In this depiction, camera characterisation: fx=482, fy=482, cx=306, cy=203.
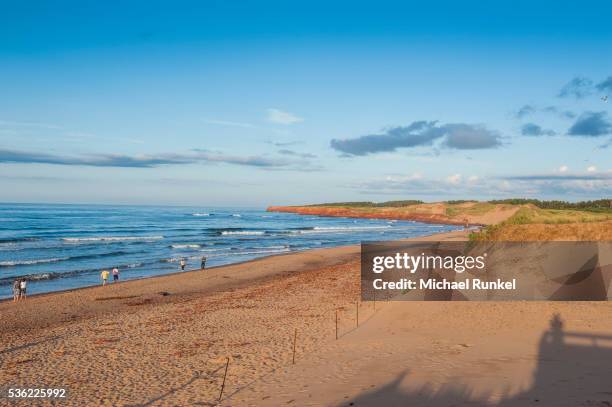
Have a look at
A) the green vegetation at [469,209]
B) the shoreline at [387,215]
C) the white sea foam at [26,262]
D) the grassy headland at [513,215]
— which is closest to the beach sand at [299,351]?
the grassy headland at [513,215]

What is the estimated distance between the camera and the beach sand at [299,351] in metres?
9.72

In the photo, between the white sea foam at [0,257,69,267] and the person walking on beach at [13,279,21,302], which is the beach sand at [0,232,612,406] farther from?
the white sea foam at [0,257,69,267]

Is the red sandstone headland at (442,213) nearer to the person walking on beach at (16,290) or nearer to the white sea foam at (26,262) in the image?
the white sea foam at (26,262)

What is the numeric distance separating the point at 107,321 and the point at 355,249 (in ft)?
110

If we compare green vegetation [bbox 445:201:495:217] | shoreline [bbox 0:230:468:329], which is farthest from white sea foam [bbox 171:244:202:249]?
green vegetation [bbox 445:201:495:217]

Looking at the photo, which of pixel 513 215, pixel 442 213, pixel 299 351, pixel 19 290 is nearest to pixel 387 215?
pixel 442 213

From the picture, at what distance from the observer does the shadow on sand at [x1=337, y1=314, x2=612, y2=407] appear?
28.6ft

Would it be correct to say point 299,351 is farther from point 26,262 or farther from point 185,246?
point 185,246

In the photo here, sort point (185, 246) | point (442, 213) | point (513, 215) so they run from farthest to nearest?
point (442, 213) < point (185, 246) < point (513, 215)

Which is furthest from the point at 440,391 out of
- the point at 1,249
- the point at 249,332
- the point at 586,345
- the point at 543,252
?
the point at 1,249

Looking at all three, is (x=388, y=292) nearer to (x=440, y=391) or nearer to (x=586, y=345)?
(x=586, y=345)

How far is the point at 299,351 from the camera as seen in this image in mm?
13031

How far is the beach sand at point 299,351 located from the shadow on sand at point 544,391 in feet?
0.12

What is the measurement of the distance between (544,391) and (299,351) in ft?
20.0
